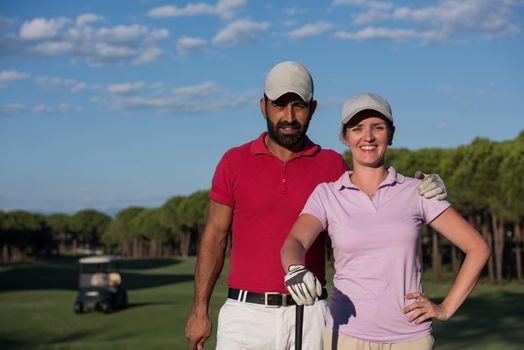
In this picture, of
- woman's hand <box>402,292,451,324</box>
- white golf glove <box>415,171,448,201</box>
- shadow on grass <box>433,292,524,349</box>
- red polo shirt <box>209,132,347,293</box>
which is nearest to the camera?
woman's hand <box>402,292,451,324</box>

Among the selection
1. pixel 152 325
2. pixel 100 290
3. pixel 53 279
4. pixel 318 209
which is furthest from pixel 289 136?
pixel 53 279

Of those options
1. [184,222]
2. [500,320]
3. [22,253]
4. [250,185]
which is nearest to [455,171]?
[500,320]

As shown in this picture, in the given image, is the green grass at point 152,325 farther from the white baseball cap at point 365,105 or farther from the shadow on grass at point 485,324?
the white baseball cap at point 365,105

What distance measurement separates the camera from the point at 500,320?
103 feet

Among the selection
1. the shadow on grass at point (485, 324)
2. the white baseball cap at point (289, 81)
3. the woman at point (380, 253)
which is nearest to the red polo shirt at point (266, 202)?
the white baseball cap at point (289, 81)

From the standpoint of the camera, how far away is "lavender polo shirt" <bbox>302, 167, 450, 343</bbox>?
4.42 metres

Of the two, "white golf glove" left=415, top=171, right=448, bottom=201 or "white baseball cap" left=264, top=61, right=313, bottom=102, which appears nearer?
"white golf glove" left=415, top=171, right=448, bottom=201

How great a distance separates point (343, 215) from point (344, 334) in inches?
23.3

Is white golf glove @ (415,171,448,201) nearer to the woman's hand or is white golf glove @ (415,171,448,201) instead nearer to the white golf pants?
the woman's hand

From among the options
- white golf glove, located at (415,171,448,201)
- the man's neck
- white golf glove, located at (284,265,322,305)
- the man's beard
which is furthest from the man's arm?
white golf glove, located at (284,265,322,305)

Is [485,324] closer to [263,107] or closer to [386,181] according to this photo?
[263,107]

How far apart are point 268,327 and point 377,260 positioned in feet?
5.30

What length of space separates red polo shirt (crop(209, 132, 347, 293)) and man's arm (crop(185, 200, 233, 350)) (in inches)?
5.0

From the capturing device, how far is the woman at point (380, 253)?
4.41 m
